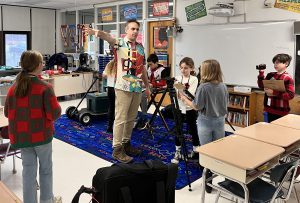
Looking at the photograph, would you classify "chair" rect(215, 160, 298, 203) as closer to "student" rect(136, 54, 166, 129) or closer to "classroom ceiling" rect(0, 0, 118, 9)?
"student" rect(136, 54, 166, 129)

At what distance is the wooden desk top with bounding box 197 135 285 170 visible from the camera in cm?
203

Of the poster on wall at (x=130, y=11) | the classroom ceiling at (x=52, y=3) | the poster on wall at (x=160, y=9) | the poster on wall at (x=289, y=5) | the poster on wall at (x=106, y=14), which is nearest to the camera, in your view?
the poster on wall at (x=289, y=5)

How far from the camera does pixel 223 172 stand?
6.94 ft

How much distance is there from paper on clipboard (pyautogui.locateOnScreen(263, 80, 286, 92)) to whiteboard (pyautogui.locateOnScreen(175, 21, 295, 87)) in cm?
199

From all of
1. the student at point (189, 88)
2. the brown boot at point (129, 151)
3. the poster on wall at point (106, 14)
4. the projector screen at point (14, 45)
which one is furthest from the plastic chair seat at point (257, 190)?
the projector screen at point (14, 45)

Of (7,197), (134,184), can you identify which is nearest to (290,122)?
(134,184)

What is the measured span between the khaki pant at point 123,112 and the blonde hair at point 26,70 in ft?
5.06

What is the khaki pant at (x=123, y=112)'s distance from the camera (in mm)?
3768

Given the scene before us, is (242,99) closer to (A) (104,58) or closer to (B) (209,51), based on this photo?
(B) (209,51)

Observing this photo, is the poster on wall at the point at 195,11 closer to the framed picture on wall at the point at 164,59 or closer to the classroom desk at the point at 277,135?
the framed picture on wall at the point at 164,59

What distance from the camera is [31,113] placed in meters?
2.26

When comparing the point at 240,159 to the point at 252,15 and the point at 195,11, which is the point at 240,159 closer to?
the point at 252,15

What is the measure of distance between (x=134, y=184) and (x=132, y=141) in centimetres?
308

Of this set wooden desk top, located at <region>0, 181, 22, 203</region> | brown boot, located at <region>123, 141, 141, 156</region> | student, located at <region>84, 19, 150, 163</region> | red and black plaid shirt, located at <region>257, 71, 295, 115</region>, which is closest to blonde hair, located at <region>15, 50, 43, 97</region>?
wooden desk top, located at <region>0, 181, 22, 203</region>
